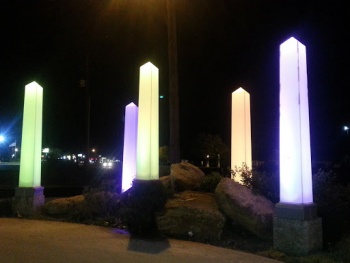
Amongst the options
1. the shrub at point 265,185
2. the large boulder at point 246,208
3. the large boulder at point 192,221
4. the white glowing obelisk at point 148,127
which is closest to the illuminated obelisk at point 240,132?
the shrub at point 265,185

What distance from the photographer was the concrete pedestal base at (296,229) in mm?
8219

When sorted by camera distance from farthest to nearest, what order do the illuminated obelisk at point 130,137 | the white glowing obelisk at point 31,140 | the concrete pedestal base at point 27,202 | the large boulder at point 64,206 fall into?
the illuminated obelisk at point 130,137 < the white glowing obelisk at point 31,140 < the concrete pedestal base at point 27,202 < the large boulder at point 64,206

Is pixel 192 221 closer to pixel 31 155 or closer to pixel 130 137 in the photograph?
pixel 130 137

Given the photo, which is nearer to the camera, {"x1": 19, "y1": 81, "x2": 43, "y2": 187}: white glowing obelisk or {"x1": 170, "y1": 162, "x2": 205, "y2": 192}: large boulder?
{"x1": 19, "y1": 81, "x2": 43, "y2": 187}: white glowing obelisk

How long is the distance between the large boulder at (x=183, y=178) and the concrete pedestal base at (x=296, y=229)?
5477 mm

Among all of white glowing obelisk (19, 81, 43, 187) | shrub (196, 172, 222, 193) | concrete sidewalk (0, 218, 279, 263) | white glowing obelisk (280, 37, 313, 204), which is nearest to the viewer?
concrete sidewalk (0, 218, 279, 263)

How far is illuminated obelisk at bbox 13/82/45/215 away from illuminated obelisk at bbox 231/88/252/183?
615cm

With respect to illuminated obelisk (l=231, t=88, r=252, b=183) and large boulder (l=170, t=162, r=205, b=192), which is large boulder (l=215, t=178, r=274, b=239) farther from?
illuminated obelisk (l=231, t=88, r=252, b=183)

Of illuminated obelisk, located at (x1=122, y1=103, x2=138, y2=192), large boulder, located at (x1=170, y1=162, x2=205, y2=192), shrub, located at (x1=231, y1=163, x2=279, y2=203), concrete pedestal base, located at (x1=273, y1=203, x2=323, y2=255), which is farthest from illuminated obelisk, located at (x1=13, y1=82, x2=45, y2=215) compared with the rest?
concrete pedestal base, located at (x1=273, y1=203, x2=323, y2=255)

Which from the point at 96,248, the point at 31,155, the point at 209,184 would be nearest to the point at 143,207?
the point at 96,248

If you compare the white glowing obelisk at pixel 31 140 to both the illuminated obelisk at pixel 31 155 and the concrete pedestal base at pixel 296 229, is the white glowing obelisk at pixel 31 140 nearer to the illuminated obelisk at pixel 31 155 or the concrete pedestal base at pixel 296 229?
the illuminated obelisk at pixel 31 155

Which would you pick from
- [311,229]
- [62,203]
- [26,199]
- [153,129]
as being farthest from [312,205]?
[26,199]

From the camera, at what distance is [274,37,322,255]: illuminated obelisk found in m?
8.30

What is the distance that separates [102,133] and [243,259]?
6242 centimetres
